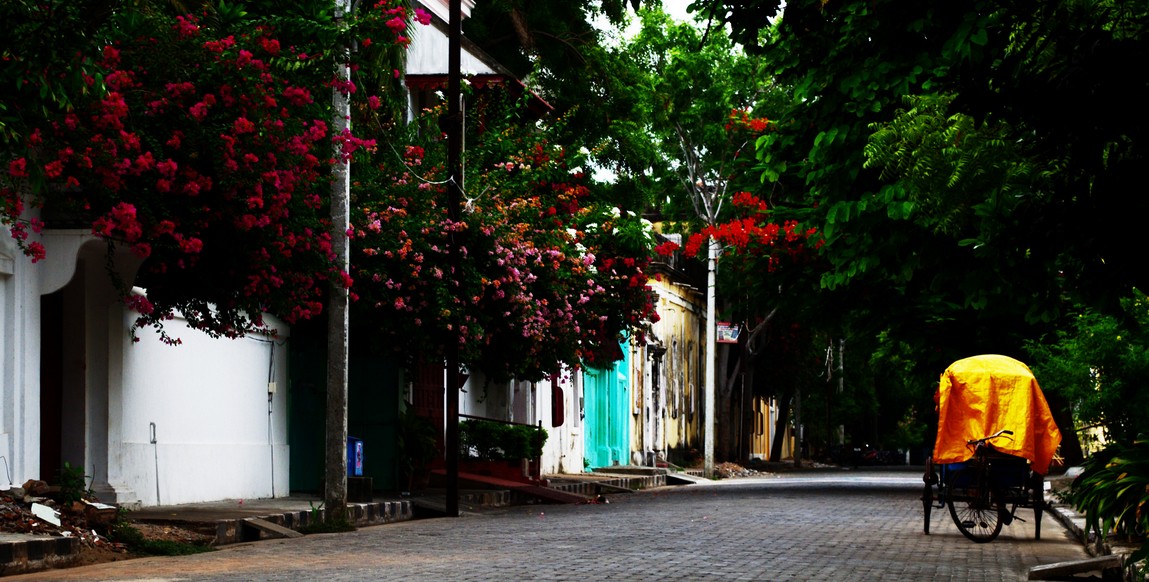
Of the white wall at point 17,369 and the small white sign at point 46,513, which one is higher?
the white wall at point 17,369

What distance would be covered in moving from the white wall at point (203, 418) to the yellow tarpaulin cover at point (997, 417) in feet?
29.0

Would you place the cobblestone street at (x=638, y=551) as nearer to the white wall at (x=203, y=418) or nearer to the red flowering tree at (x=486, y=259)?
the white wall at (x=203, y=418)

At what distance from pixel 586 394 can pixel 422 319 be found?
2072cm

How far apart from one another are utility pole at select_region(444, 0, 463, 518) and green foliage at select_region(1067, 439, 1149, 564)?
9721 millimetres

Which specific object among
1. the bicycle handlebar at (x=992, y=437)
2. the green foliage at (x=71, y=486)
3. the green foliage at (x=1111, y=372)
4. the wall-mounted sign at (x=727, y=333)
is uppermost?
the wall-mounted sign at (x=727, y=333)

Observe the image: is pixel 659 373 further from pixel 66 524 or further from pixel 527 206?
pixel 66 524

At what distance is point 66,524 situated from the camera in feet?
46.1

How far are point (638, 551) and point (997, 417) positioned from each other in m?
4.73

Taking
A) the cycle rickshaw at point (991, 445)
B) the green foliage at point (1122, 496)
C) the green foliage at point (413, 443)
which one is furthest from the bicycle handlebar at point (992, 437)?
the green foliage at point (413, 443)

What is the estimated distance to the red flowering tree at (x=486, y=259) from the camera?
22.3 meters

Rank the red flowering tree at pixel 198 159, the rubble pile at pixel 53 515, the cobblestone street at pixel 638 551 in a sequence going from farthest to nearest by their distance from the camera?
the red flowering tree at pixel 198 159 → the rubble pile at pixel 53 515 → the cobblestone street at pixel 638 551

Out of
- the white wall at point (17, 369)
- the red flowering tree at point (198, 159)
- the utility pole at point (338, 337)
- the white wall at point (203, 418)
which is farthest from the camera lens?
the white wall at point (203, 418)

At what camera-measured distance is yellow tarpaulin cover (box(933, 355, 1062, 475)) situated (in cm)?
1695

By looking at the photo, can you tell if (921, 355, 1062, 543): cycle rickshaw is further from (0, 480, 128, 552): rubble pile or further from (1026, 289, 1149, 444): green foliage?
(0, 480, 128, 552): rubble pile
